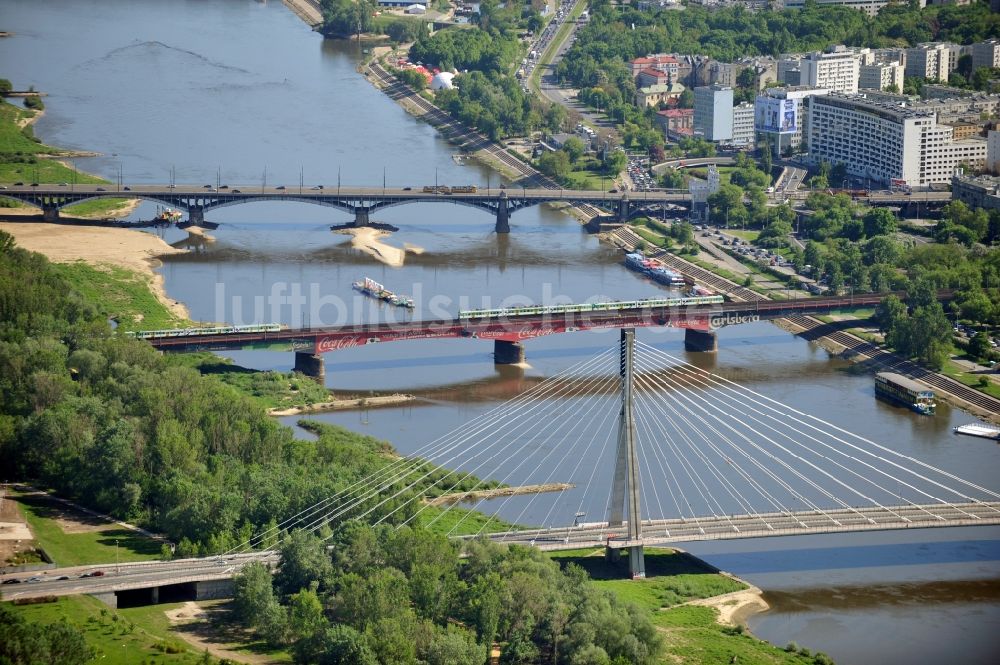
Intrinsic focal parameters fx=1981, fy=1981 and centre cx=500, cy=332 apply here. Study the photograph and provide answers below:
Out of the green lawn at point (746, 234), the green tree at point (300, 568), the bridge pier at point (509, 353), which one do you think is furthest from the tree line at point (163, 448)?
the green lawn at point (746, 234)

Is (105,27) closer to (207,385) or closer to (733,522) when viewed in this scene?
(207,385)

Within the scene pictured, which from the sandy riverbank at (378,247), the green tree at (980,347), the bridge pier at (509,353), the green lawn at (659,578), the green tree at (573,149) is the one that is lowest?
the green lawn at (659,578)

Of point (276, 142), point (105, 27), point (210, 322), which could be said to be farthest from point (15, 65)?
point (210, 322)

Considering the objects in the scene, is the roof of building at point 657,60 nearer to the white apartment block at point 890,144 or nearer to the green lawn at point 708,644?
the white apartment block at point 890,144

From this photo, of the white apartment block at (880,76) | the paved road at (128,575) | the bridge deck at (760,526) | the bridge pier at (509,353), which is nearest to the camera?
the paved road at (128,575)

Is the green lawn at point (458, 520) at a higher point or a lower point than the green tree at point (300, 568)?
lower

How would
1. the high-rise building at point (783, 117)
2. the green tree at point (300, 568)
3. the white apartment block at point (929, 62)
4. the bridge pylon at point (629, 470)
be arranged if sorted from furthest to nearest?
the white apartment block at point (929, 62) → the high-rise building at point (783, 117) → the bridge pylon at point (629, 470) → the green tree at point (300, 568)

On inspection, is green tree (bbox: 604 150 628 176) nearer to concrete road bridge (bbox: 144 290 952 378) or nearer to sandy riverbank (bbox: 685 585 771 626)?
concrete road bridge (bbox: 144 290 952 378)

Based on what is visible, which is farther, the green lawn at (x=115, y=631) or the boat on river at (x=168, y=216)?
the boat on river at (x=168, y=216)
